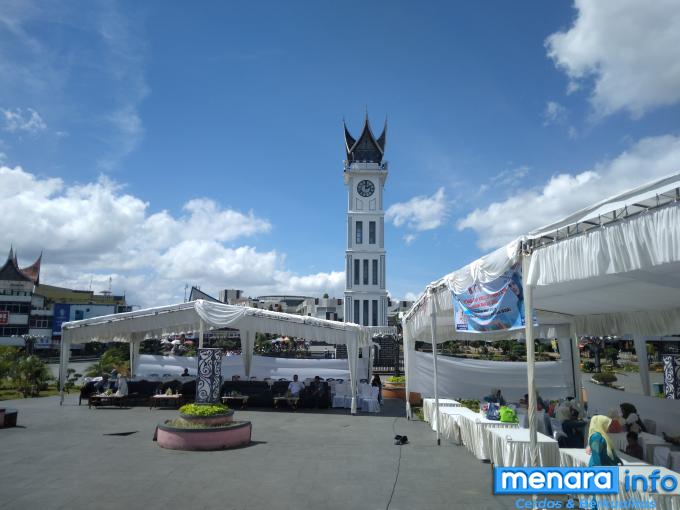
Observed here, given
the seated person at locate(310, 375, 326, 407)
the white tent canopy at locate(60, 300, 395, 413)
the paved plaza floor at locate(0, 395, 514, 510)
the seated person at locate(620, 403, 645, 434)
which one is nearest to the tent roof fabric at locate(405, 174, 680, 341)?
the seated person at locate(620, 403, 645, 434)

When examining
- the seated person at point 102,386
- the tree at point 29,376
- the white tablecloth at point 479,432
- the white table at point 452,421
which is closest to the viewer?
the white tablecloth at point 479,432

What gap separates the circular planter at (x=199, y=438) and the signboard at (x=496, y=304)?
224 inches

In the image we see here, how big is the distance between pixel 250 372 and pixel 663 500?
68.3 feet

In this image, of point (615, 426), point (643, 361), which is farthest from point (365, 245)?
point (615, 426)

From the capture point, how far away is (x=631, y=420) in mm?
10422

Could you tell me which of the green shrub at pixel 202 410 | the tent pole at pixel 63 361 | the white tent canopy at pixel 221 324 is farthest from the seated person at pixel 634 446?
the tent pole at pixel 63 361

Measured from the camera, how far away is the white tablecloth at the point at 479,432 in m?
9.54

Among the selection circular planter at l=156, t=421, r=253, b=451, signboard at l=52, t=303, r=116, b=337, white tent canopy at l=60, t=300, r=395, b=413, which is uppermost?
signboard at l=52, t=303, r=116, b=337

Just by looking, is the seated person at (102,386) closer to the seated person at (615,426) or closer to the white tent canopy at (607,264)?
the white tent canopy at (607,264)

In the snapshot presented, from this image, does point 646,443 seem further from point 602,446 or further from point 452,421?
point 452,421

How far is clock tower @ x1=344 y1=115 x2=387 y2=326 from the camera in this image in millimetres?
52844

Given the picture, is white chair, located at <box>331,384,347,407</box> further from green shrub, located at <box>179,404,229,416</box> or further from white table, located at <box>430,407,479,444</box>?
green shrub, located at <box>179,404,229,416</box>

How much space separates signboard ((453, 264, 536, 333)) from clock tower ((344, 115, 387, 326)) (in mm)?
43699

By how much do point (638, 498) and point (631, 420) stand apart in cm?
616
